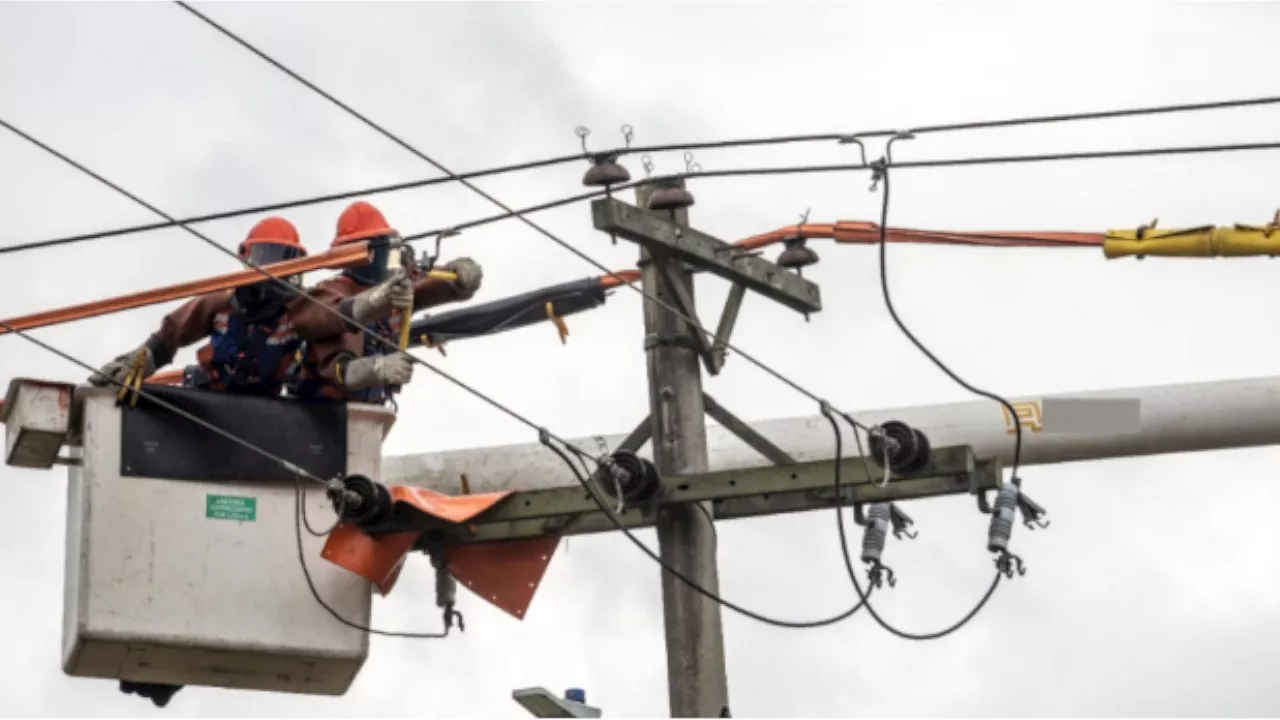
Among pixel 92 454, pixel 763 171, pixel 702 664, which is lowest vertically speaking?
pixel 702 664

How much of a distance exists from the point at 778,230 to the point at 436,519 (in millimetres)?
2192

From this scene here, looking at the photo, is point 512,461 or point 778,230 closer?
point 778,230

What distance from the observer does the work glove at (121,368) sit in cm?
1811

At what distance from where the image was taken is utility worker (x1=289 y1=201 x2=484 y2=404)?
705 inches

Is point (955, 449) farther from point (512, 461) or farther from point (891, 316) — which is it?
point (512, 461)

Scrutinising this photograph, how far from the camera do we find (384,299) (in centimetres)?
1783

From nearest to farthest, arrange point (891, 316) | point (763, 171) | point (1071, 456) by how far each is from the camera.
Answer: point (891, 316) → point (763, 171) → point (1071, 456)

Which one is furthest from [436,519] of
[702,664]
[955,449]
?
[955,449]

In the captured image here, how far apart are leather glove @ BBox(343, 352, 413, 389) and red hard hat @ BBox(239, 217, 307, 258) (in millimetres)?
880

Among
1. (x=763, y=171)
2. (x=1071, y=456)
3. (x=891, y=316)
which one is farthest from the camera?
(x=1071, y=456)

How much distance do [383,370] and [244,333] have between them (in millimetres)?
950

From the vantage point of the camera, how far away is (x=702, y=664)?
17.2 metres

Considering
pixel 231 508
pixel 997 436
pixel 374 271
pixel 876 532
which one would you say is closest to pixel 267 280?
pixel 374 271

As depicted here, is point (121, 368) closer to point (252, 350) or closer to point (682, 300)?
point (252, 350)
